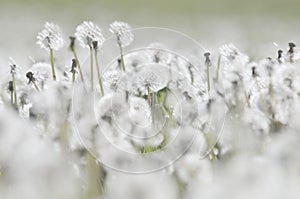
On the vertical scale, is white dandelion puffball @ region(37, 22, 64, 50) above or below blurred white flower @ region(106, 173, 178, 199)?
above

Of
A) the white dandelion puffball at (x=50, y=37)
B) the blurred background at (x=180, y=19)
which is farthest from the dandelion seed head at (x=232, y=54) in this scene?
the white dandelion puffball at (x=50, y=37)

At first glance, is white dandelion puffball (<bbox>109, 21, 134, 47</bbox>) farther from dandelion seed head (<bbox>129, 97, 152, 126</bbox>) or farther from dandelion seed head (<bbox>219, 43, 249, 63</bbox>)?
dandelion seed head (<bbox>219, 43, 249, 63</bbox>)

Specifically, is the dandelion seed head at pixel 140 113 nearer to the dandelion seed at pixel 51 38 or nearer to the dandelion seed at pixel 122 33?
the dandelion seed at pixel 122 33

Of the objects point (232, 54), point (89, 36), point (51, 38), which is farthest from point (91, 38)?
point (232, 54)

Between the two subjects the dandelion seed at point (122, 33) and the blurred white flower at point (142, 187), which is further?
the dandelion seed at point (122, 33)

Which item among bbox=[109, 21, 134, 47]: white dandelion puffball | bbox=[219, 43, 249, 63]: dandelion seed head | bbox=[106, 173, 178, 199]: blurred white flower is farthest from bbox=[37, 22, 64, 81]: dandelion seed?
bbox=[219, 43, 249, 63]: dandelion seed head

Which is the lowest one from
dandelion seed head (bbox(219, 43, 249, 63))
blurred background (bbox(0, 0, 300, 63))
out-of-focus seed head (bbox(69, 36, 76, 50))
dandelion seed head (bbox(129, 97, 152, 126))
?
dandelion seed head (bbox(129, 97, 152, 126))
